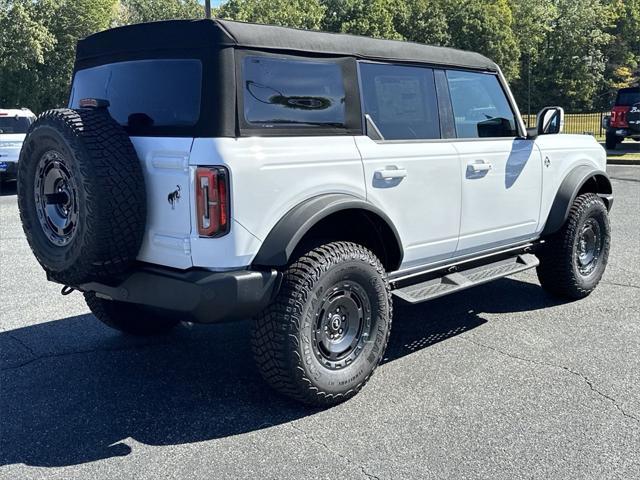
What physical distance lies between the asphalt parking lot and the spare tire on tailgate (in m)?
0.83

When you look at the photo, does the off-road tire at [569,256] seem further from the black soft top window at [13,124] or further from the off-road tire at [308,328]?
the black soft top window at [13,124]

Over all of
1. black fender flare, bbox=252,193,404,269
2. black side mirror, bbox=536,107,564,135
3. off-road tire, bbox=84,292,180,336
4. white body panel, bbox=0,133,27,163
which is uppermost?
black side mirror, bbox=536,107,564,135

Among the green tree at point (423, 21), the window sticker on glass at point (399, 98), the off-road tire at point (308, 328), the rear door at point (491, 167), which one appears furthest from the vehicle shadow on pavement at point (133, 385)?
the green tree at point (423, 21)

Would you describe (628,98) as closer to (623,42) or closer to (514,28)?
(514,28)

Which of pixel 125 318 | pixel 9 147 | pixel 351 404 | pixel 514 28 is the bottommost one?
pixel 351 404

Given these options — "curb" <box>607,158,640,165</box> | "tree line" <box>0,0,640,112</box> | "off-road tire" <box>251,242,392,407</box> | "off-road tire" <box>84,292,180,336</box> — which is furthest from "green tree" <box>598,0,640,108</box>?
"off-road tire" <box>251,242,392,407</box>

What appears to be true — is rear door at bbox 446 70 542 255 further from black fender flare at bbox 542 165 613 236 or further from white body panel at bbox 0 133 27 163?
white body panel at bbox 0 133 27 163

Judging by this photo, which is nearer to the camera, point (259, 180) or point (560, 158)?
point (259, 180)

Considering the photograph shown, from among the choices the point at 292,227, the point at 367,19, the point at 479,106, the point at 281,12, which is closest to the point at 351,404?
the point at 292,227

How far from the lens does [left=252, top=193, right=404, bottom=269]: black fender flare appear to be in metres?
3.34

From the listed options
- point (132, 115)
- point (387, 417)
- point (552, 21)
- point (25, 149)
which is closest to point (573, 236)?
point (387, 417)

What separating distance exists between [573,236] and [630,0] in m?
62.0

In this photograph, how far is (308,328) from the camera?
3502 millimetres

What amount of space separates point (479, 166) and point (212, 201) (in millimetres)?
2180
